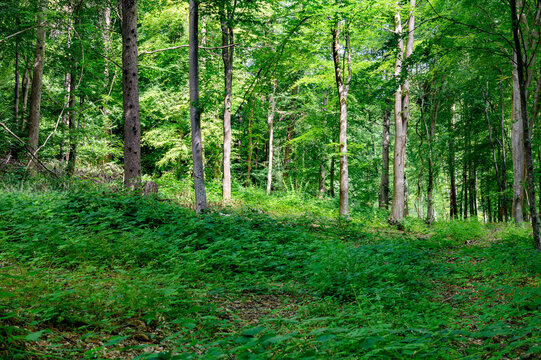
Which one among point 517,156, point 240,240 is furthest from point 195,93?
point 517,156

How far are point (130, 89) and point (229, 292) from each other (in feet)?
21.4

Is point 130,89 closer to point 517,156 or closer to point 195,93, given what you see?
point 195,93

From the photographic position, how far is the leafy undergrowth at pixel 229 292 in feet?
7.16

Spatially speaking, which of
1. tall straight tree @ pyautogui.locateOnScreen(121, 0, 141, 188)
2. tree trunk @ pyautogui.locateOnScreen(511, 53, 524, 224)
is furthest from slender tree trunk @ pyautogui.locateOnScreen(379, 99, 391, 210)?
tall straight tree @ pyautogui.locateOnScreen(121, 0, 141, 188)

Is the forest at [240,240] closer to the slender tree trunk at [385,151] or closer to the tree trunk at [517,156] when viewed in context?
the tree trunk at [517,156]

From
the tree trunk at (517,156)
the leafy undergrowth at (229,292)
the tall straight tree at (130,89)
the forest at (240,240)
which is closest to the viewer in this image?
the leafy undergrowth at (229,292)

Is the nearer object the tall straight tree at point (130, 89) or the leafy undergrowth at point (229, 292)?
the leafy undergrowth at point (229, 292)

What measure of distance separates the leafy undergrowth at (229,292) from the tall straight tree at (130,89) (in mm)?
1120

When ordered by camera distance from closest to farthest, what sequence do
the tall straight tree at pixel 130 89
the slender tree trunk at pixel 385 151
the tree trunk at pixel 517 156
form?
the tall straight tree at pixel 130 89, the tree trunk at pixel 517 156, the slender tree trunk at pixel 385 151

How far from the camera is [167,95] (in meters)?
17.7

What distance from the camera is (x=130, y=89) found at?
8359 mm

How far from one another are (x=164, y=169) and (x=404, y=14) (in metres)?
15.3

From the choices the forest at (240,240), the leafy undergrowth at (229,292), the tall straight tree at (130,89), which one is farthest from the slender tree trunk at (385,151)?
the tall straight tree at (130,89)

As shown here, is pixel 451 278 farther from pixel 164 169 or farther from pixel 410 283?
pixel 164 169
